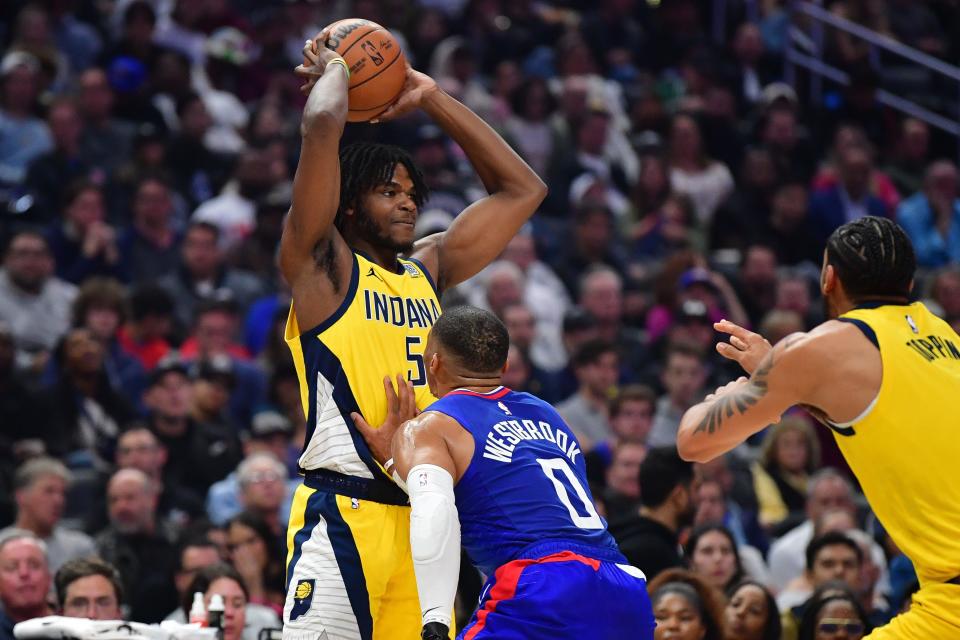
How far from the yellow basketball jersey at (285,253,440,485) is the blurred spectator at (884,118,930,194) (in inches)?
493

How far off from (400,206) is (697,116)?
11121mm

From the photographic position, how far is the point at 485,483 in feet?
16.8

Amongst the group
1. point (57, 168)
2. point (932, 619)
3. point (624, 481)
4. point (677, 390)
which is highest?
point (57, 168)

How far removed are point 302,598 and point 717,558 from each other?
165 inches

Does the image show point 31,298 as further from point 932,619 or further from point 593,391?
point 932,619

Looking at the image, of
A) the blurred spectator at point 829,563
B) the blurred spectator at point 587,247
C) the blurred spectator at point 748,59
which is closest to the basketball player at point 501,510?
the blurred spectator at point 829,563

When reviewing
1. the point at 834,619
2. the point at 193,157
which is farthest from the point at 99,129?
the point at 834,619

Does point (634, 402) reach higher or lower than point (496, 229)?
lower

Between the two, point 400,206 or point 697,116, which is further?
point 697,116

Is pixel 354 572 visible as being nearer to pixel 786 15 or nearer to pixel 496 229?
pixel 496 229

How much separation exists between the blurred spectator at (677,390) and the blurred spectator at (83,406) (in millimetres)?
4171

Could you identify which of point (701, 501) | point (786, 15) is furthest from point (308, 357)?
point (786, 15)

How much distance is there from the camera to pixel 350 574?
5449 mm

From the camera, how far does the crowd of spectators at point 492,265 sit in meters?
9.18
